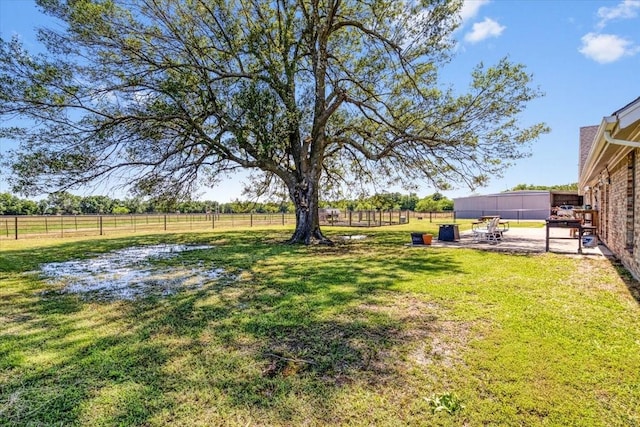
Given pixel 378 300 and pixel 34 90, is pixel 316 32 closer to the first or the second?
pixel 34 90

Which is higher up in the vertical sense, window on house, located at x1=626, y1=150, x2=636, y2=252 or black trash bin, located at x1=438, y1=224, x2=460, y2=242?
window on house, located at x1=626, y1=150, x2=636, y2=252

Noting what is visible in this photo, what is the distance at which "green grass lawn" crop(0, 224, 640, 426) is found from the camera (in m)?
2.15

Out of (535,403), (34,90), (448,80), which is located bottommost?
(535,403)

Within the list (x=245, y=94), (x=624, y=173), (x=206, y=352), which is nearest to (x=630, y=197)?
(x=624, y=173)

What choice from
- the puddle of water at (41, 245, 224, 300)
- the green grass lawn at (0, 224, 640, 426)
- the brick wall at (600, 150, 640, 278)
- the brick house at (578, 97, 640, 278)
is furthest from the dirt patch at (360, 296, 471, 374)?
the brick wall at (600, 150, 640, 278)

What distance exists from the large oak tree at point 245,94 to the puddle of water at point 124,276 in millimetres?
3142

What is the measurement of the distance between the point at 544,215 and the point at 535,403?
122 feet

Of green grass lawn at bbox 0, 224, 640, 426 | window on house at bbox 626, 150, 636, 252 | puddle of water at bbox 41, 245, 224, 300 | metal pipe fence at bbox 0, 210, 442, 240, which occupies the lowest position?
green grass lawn at bbox 0, 224, 640, 426

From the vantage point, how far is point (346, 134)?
43.8 ft

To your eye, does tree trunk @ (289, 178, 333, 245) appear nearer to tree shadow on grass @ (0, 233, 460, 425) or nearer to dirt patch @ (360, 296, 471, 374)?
tree shadow on grass @ (0, 233, 460, 425)

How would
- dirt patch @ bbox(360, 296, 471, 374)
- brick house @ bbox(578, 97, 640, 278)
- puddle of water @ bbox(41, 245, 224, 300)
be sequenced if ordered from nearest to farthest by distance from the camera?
dirt patch @ bbox(360, 296, 471, 374), brick house @ bbox(578, 97, 640, 278), puddle of water @ bbox(41, 245, 224, 300)

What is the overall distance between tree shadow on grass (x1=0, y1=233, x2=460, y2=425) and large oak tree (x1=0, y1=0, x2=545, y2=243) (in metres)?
5.90

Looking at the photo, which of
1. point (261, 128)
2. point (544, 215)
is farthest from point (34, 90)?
point (544, 215)

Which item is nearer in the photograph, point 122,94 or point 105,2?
point 105,2
